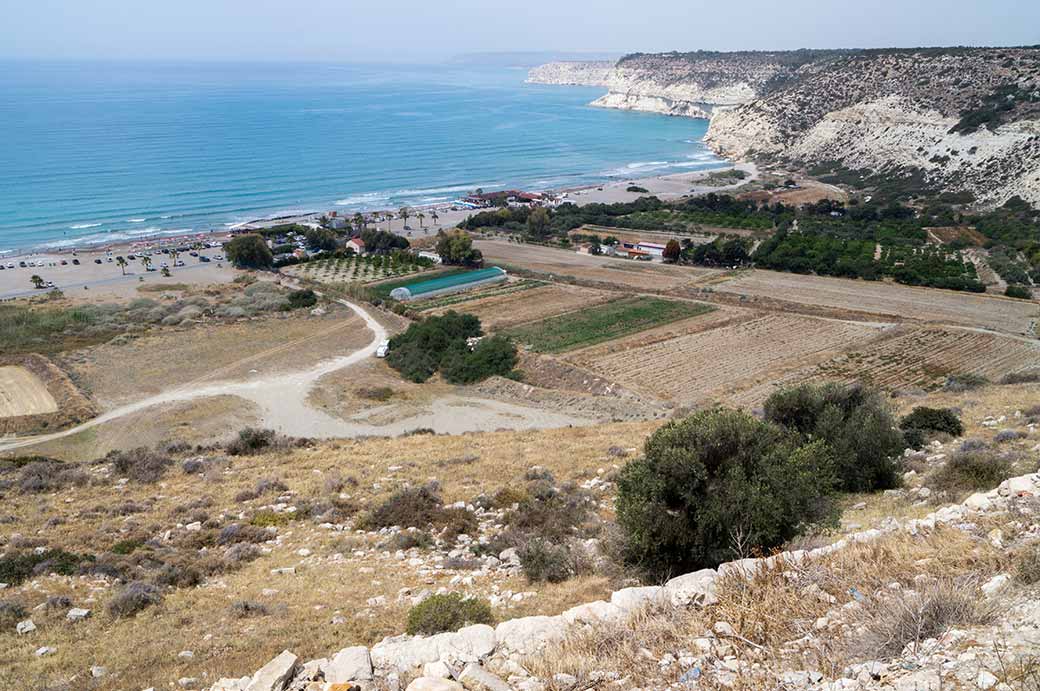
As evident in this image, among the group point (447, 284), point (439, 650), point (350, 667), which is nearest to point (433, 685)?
point (439, 650)

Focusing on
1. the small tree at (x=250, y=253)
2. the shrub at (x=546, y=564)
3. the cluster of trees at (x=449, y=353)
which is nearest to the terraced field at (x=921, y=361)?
the cluster of trees at (x=449, y=353)

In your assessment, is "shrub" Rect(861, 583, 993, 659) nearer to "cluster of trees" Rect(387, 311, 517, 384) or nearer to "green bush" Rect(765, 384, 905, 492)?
"green bush" Rect(765, 384, 905, 492)

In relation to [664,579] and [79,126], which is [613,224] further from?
[79,126]

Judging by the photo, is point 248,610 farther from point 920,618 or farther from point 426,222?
point 426,222

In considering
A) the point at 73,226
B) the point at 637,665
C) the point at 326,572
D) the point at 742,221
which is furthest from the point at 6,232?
the point at 637,665

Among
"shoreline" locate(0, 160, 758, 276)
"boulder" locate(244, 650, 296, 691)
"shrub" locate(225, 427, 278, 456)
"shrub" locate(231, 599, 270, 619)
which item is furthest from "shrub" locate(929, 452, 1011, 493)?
"shoreline" locate(0, 160, 758, 276)

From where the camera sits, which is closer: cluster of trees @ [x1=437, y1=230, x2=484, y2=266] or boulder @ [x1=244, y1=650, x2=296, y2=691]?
boulder @ [x1=244, y1=650, x2=296, y2=691]

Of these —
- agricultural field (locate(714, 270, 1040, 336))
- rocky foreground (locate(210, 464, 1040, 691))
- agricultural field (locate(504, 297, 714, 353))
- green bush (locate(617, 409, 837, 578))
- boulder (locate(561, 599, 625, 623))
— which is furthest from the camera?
agricultural field (locate(714, 270, 1040, 336))
